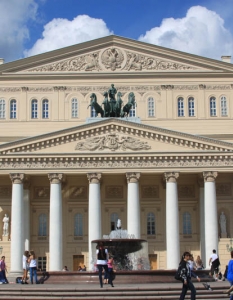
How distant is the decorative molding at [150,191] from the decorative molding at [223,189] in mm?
4555

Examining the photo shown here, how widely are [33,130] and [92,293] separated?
1314 inches

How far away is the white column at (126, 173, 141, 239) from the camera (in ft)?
154

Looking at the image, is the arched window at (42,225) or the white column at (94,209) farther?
the arched window at (42,225)

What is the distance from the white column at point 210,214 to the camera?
4681 centimetres

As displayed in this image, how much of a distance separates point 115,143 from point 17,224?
8683 millimetres

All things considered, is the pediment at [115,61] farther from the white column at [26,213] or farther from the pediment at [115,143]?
the white column at [26,213]

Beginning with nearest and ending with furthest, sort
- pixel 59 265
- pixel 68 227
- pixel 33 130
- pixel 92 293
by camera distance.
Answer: pixel 92 293 < pixel 59 265 < pixel 68 227 < pixel 33 130

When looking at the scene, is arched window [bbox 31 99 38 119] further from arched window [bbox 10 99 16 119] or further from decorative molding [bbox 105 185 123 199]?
decorative molding [bbox 105 185 123 199]

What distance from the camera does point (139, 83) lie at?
5850cm

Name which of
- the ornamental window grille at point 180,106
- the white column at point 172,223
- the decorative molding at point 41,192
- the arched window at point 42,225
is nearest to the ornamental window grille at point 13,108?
the decorative molding at point 41,192

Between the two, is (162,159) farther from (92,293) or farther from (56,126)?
(92,293)

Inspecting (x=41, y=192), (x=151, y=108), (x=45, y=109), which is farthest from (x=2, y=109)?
(x=151, y=108)

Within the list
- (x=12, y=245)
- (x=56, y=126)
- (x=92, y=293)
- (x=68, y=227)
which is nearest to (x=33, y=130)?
(x=56, y=126)

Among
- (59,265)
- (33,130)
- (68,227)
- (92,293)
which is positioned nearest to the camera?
(92,293)
